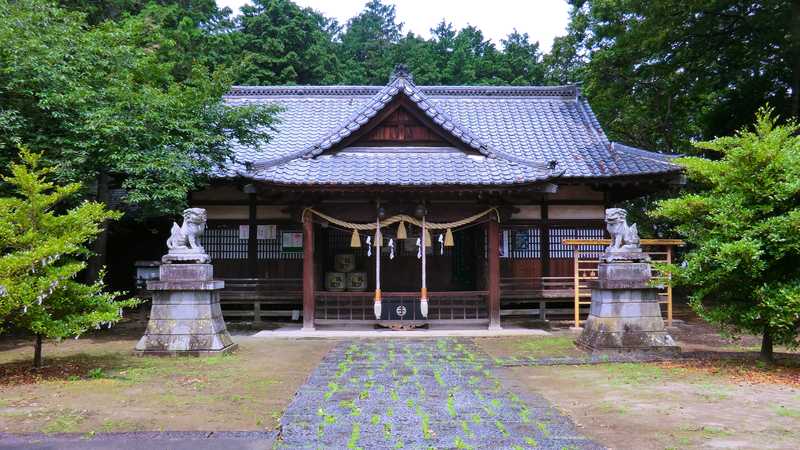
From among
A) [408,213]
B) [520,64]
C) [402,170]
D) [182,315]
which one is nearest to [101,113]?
[182,315]

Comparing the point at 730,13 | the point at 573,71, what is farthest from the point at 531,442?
the point at 573,71

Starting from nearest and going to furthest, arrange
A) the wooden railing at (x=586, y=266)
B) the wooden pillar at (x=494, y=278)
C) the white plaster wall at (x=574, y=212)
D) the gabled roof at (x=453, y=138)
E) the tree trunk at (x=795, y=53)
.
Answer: the gabled roof at (x=453, y=138), the wooden pillar at (x=494, y=278), the wooden railing at (x=586, y=266), the white plaster wall at (x=574, y=212), the tree trunk at (x=795, y=53)

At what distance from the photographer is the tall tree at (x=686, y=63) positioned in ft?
56.0

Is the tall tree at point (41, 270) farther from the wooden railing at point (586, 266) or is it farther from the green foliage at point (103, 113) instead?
A: the wooden railing at point (586, 266)

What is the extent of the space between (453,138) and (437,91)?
6913 mm

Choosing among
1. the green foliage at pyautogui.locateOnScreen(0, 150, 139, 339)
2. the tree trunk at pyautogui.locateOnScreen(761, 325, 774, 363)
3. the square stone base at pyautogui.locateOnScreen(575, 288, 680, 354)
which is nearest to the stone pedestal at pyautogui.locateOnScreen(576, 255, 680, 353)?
the square stone base at pyautogui.locateOnScreen(575, 288, 680, 354)

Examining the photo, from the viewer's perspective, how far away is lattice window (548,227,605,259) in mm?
14742

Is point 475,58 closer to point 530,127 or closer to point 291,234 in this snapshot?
point 530,127

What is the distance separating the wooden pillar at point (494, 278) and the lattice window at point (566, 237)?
8.18 ft

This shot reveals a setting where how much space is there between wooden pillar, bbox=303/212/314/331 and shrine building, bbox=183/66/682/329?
0.02 meters

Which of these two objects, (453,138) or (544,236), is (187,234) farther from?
(544,236)

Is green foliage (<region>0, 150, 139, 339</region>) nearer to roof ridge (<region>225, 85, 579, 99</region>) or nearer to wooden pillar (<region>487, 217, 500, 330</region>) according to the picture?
wooden pillar (<region>487, 217, 500, 330</region>)

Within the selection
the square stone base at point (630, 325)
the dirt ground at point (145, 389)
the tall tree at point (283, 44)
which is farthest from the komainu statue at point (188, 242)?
the tall tree at point (283, 44)

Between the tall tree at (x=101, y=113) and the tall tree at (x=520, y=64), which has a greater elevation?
the tall tree at (x=520, y=64)
